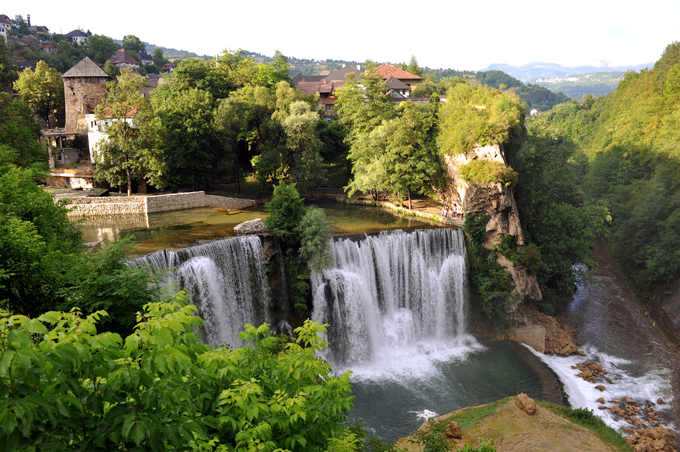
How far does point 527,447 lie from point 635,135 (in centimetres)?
5094

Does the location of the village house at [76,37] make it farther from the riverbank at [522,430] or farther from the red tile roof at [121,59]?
the riverbank at [522,430]

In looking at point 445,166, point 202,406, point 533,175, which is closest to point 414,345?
point 445,166

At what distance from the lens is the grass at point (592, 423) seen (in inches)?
793

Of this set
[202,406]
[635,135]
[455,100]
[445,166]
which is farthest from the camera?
[635,135]

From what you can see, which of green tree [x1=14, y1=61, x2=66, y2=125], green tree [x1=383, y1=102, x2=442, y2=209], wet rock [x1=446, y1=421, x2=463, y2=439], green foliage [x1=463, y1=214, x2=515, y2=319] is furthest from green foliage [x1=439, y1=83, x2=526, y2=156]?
green tree [x1=14, y1=61, x2=66, y2=125]

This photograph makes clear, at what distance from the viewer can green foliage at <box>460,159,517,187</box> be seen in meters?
32.3

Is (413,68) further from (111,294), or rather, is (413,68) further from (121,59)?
(111,294)

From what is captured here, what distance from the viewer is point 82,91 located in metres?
45.7

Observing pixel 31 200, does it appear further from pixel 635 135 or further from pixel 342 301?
pixel 635 135

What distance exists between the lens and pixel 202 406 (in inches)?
238

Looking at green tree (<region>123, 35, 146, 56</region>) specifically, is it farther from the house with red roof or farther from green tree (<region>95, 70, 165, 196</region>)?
green tree (<region>95, 70, 165, 196</region>)

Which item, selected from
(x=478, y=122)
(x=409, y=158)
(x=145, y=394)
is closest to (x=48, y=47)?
(x=409, y=158)

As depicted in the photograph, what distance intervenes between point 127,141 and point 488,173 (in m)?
28.0

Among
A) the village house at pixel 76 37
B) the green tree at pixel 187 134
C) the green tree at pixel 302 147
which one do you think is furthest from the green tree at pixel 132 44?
the green tree at pixel 302 147
